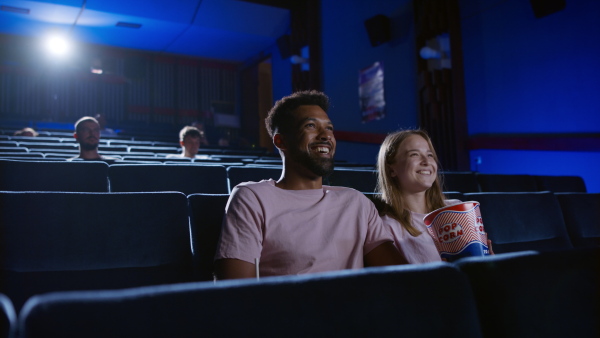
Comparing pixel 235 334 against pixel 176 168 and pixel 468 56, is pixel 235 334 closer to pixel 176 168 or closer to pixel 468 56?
pixel 176 168

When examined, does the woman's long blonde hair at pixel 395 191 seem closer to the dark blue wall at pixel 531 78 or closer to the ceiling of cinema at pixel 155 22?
the dark blue wall at pixel 531 78

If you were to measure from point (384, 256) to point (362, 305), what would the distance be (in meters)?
0.52

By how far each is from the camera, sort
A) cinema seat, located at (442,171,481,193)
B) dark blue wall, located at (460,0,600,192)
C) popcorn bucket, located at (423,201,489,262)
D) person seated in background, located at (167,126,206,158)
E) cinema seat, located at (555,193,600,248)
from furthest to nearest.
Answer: person seated in background, located at (167,126,206,158) < dark blue wall, located at (460,0,600,192) < cinema seat, located at (442,171,481,193) < cinema seat, located at (555,193,600,248) < popcorn bucket, located at (423,201,489,262)

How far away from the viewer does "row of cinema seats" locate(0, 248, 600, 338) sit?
267mm

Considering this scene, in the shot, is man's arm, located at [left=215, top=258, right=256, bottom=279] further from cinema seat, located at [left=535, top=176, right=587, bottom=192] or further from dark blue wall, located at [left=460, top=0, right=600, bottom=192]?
dark blue wall, located at [left=460, top=0, right=600, bottom=192]

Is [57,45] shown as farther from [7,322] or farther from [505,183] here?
[7,322]

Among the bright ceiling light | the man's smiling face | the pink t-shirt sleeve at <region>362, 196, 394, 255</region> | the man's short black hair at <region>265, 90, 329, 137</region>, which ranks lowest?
the pink t-shirt sleeve at <region>362, 196, 394, 255</region>

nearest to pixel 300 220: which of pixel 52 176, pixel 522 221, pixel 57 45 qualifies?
pixel 522 221

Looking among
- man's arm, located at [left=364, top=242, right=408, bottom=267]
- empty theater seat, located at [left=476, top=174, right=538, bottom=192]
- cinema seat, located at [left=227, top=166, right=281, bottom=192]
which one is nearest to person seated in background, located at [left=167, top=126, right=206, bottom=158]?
cinema seat, located at [left=227, top=166, right=281, bottom=192]

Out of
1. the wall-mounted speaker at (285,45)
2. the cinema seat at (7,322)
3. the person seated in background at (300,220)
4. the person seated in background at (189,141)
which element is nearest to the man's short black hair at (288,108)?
the person seated in background at (300,220)

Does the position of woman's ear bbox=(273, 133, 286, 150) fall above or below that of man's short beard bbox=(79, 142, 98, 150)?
below

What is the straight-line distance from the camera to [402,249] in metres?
0.91

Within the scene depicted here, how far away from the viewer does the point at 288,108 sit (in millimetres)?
942

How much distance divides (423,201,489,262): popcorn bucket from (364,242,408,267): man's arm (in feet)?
0.61
